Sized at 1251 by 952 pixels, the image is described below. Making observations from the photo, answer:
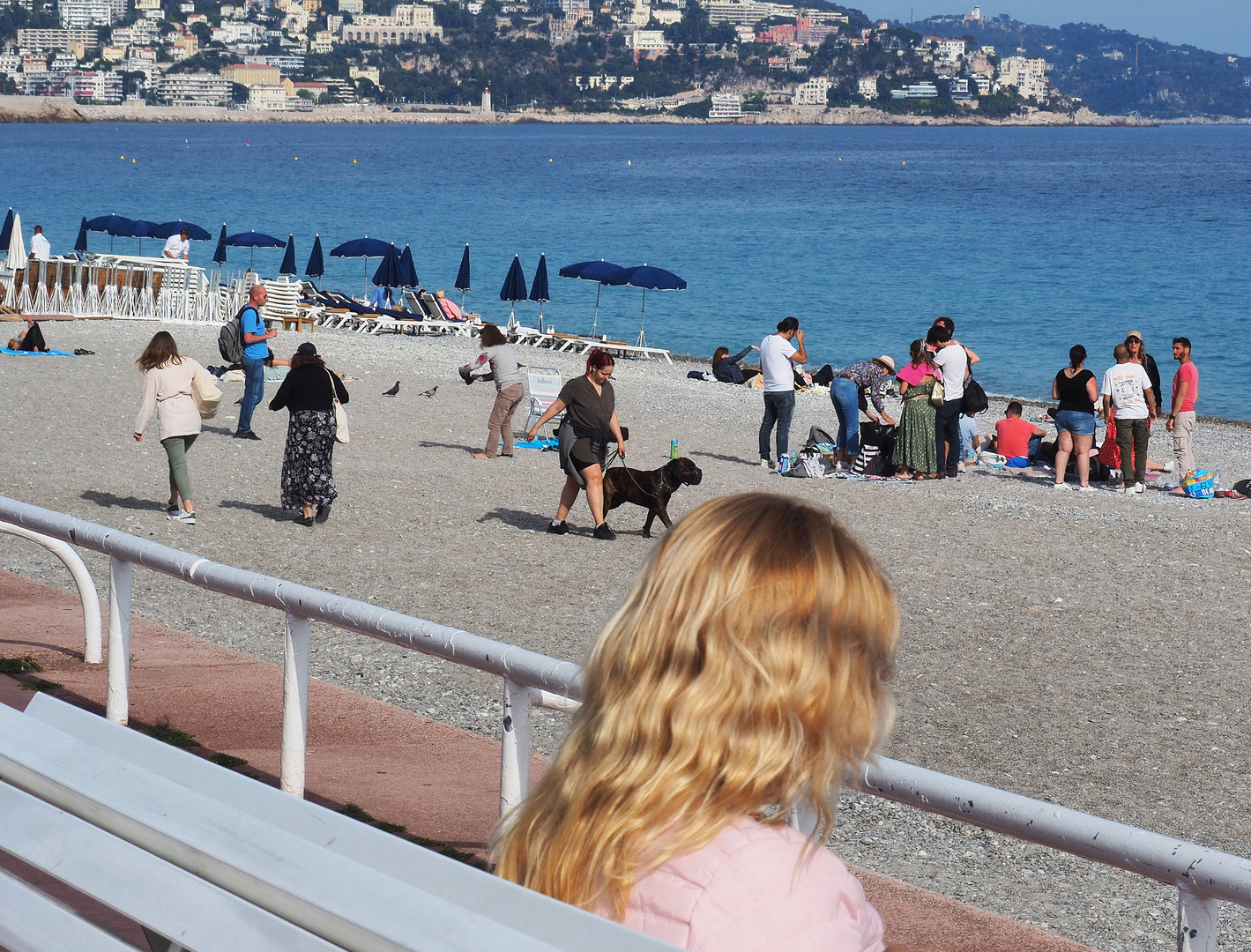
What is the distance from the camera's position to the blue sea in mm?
40594

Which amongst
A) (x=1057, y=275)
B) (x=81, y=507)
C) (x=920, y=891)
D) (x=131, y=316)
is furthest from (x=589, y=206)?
(x=920, y=891)

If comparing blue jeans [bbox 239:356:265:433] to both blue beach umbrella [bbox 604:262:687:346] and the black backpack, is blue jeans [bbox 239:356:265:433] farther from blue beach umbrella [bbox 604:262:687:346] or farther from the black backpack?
blue beach umbrella [bbox 604:262:687:346]

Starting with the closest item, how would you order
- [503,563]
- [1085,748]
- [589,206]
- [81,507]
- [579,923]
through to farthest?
1. [579,923]
2. [1085,748]
3. [503,563]
4. [81,507]
5. [589,206]

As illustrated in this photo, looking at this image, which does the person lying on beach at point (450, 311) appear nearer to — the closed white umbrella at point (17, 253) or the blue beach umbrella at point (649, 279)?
the blue beach umbrella at point (649, 279)

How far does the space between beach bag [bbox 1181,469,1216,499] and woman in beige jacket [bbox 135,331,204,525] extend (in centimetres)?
1013

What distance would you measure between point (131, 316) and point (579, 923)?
86.0 ft

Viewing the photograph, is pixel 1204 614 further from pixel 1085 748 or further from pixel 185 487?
pixel 185 487

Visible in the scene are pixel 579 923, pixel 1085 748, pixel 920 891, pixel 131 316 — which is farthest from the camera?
pixel 131 316

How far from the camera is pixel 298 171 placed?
11325 centimetres

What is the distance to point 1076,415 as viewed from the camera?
13750 millimetres

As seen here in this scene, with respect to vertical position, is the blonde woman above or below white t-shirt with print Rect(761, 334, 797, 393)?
above

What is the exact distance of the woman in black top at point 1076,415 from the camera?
1330 centimetres

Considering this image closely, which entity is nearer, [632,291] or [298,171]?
[632,291]

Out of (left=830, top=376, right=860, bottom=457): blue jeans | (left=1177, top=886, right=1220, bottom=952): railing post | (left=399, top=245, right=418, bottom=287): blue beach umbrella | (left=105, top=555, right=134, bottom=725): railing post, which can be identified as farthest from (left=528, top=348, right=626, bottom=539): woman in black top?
(left=399, top=245, right=418, bottom=287): blue beach umbrella
